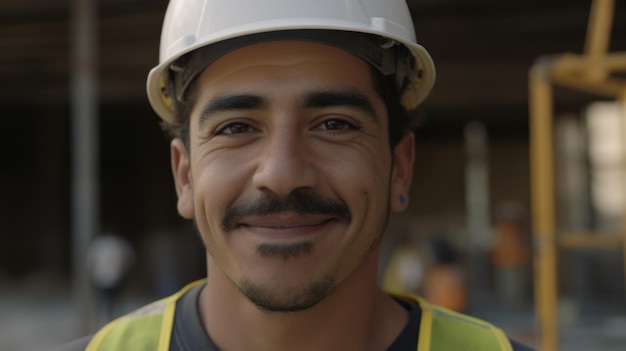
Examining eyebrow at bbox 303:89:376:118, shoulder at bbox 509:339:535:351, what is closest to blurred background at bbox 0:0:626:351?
shoulder at bbox 509:339:535:351

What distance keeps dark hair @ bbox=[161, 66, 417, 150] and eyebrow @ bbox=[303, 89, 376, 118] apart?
5 cm

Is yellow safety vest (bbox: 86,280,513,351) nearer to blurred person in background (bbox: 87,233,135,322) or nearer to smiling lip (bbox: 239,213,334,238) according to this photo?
smiling lip (bbox: 239,213,334,238)

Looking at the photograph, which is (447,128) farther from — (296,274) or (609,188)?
(296,274)

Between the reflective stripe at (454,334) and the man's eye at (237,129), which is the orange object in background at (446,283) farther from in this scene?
the man's eye at (237,129)

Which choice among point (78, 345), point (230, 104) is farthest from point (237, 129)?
point (78, 345)

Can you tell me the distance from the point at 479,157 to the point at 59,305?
321 inches

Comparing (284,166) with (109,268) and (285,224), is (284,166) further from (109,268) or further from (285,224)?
(109,268)

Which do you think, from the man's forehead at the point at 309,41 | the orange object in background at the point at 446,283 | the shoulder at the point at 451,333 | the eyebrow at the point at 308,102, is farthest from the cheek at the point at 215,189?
the orange object in background at the point at 446,283

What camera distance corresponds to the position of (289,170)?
1.47 meters

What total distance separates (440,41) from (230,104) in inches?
343

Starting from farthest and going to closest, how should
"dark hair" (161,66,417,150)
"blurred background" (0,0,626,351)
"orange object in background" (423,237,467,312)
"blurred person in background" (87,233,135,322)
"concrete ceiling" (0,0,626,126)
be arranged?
"blurred person in background" (87,233,135,322), "concrete ceiling" (0,0,626,126), "blurred background" (0,0,626,351), "orange object in background" (423,237,467,312), "dark hair" (161,66,417,150)

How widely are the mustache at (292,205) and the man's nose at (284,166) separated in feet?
0.05

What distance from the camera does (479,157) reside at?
15.2 meters

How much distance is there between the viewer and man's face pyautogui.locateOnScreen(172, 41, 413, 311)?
1.51 m
